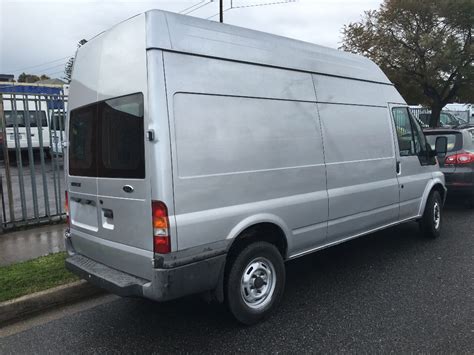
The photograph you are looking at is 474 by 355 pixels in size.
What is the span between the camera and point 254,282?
3652mm

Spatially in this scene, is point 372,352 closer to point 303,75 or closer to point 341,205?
point 341,205

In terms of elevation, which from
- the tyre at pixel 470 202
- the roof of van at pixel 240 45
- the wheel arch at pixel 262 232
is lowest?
the tyre at pixel 470 202

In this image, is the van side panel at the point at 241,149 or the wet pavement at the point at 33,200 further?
the wet pavement at the point at 33,200

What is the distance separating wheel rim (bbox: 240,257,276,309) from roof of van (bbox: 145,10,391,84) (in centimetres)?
178

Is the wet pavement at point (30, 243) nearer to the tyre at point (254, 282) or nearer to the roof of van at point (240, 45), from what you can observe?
the tyre at point (254, 282)

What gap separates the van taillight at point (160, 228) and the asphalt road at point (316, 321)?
2.78 feet

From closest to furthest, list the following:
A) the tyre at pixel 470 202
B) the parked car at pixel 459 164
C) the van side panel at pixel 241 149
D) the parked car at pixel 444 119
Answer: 1. the van side panel at pixel 241 149
2. the parked car at pixel 459 164
3. the tyre at pixel 470 202
4. the parked car at pixel 444 119

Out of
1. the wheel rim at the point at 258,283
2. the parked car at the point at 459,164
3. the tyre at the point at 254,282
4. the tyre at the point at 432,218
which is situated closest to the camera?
the tyre at the point at 254,282

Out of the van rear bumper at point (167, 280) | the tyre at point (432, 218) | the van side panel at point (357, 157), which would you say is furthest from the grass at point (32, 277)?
the tyre at point (432, 218)

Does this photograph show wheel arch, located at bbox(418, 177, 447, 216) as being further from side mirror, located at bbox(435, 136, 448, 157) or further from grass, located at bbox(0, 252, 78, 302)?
grass, located at bbox(0, 252, 78, 302)

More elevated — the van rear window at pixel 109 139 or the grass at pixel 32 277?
the van rear window at pixel 109 139

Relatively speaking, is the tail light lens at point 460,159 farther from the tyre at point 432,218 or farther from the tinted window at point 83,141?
the tinted window at point 83,141

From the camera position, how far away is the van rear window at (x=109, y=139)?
316 cm

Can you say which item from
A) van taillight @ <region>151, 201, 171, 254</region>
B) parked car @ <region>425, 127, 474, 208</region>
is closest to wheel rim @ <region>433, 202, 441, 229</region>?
parked car @ <region>425, 127, 474, 208</region>
